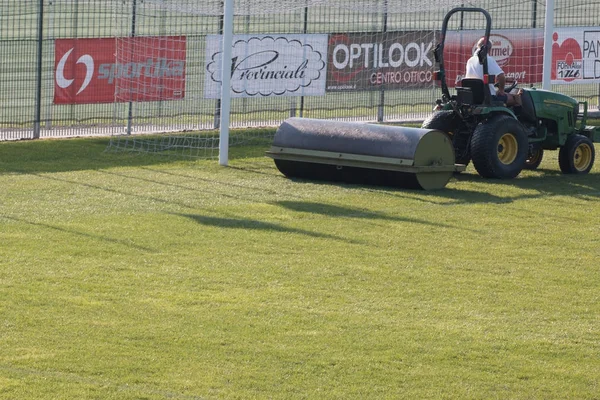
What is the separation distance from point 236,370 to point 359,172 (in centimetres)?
720

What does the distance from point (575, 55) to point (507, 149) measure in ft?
28.8

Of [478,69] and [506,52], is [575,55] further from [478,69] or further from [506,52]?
[478,69]

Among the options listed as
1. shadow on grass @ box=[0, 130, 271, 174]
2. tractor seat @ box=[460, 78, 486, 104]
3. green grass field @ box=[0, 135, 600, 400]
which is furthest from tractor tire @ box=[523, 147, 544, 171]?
shadow on grass @ box=[0, 130, 271, 174]

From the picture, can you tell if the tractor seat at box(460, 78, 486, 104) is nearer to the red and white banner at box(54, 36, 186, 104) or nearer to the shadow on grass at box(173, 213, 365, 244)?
the shadow on grass at box(173, 213, 365, 244)

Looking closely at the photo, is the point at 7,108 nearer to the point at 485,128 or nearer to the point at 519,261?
the point at 485,128

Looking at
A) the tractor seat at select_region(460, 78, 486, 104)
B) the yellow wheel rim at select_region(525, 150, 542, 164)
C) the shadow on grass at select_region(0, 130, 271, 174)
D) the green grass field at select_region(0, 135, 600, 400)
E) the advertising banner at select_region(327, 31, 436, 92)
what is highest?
the advertising banner at select_region(327, 31, 436, 92)

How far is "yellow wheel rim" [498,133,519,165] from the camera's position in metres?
14.6

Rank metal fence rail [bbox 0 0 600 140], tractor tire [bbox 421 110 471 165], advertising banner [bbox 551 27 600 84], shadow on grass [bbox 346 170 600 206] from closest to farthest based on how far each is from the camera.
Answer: shadow on grass [bbox 346 170 600 206] < tractor tire [bbox 421 110 471 165] < metal fence rail [bbox 0 0 600 140] < advertising banner [bbox 551 27 600 84]

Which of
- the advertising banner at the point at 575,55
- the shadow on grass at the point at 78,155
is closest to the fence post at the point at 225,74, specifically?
the shadow on grass at the point at 78,155

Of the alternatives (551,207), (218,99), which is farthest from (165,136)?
(551,207)

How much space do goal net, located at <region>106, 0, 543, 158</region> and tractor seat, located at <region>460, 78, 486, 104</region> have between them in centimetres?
376

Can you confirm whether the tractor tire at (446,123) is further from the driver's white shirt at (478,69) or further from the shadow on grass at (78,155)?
the shadow on grass at (78,155)

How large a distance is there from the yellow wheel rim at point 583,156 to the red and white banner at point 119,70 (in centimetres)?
628

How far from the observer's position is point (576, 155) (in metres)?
15.7
